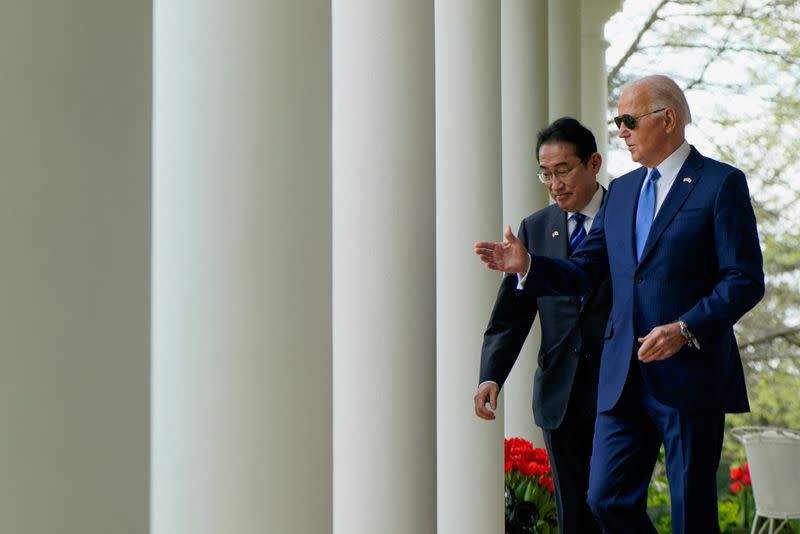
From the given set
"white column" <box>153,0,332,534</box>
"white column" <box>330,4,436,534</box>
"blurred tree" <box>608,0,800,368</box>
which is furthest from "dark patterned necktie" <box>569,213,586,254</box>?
"blurred tree" <box>608,0,800,368</box>

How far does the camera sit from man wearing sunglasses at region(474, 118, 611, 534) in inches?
496

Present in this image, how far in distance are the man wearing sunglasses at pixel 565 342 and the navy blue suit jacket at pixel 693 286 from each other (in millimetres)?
1365

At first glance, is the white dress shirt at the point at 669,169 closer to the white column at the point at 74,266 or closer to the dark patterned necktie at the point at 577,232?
the dark patterned necktie at the point at 577,232

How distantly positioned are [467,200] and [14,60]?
9.39 metres

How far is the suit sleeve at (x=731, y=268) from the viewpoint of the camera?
10.2 meters

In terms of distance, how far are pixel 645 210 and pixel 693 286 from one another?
102cm

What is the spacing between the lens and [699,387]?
10539 millimetres

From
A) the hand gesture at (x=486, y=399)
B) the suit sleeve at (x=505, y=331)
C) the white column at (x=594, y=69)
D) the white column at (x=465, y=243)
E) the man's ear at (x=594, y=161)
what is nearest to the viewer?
the hand gesture at (x=486, y=399)

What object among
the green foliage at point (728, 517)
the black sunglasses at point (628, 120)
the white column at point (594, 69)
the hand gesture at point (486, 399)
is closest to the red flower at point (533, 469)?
the hand gesture at point (486, 399)

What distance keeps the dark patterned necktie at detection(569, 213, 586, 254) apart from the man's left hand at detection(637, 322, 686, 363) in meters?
3.21

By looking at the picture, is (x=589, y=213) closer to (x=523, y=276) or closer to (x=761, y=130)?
(x=523, y=276)

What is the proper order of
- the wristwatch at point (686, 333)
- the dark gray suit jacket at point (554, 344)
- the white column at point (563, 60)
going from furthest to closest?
the white column at point (563, 60) → the dark gray suit jacket at point (554, 344) → the wristwatch at point (686, 333)

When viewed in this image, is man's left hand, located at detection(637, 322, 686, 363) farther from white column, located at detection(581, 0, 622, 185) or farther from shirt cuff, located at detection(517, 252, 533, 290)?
white column, located at detection(581, 0, 622, 185)

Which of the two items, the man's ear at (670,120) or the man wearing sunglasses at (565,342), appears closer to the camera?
the man's ear at (670,120)
